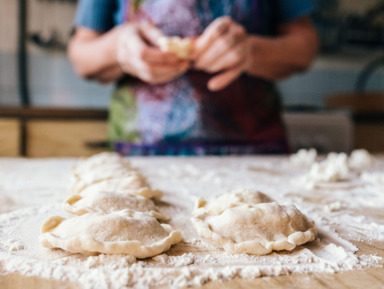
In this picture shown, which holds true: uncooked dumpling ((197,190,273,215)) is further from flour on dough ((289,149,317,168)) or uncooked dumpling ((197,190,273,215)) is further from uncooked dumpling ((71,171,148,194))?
flour on dough ((289,149,317,168))

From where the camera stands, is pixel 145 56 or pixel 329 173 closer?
pixel 329 173

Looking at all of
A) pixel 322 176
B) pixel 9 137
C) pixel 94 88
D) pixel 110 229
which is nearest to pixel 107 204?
pixel 110 229

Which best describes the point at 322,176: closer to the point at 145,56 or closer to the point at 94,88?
the point at 145,56

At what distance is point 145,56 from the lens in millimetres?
1406

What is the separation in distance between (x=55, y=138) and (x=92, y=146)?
198 millimetres

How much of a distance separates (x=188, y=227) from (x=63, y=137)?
175cm

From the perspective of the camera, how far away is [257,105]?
1.57m

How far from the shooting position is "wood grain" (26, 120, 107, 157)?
220 centimetres

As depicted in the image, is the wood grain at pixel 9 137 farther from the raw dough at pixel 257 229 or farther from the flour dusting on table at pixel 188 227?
the raw dough at pixel 257 229

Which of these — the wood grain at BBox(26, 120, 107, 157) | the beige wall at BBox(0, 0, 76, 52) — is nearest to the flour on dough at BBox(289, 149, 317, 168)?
the wood grain at BBox(26, 120, 107, 157)

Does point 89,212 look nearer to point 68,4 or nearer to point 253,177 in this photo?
point 253,177

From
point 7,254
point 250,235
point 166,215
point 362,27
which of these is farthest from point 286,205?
point 362,27

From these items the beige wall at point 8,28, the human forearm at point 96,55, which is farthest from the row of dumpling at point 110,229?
the beige wall at point 8,28

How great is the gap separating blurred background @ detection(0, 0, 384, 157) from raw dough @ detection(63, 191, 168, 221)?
1617 mm
